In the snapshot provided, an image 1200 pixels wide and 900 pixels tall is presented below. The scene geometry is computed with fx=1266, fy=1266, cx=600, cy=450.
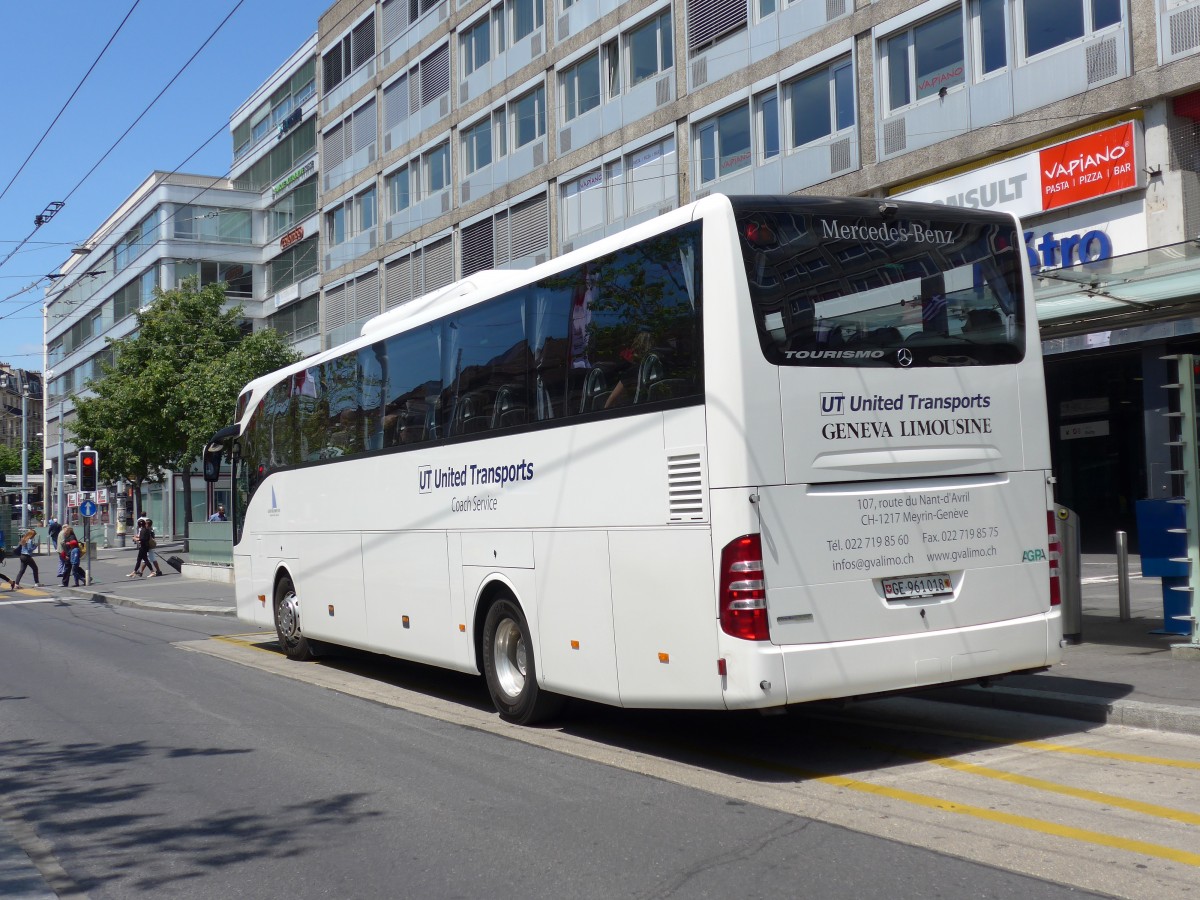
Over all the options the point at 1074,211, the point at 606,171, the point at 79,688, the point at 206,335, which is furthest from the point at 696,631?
the point at 206,335

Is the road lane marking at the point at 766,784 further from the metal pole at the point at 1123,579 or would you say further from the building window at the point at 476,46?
the building window at the point at 476,46

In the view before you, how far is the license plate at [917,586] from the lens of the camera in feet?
24.5

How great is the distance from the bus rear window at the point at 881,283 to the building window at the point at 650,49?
2216 cm

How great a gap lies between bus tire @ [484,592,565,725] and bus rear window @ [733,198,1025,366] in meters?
3.20

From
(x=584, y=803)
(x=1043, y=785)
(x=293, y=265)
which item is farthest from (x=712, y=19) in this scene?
(x=293, y=265)

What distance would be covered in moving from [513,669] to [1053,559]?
3970 millimetres

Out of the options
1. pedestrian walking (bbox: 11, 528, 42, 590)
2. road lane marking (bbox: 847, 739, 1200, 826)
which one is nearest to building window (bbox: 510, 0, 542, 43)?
pedestrian walking (bbox: 11, 528, 42, 590)

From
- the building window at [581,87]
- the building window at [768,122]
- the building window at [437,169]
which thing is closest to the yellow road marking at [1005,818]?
the building window at [768,122]

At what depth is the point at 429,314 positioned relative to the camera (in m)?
11.0

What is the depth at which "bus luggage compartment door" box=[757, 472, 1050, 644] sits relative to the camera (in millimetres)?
7160

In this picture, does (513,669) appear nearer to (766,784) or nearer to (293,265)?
(766,784)

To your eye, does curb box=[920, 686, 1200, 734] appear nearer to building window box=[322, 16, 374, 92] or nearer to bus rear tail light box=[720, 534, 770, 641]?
bus rear tail light box=[720, 534, 770, 641]

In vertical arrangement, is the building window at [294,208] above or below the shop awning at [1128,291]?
above

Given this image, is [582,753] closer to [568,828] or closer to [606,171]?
[568,828]
